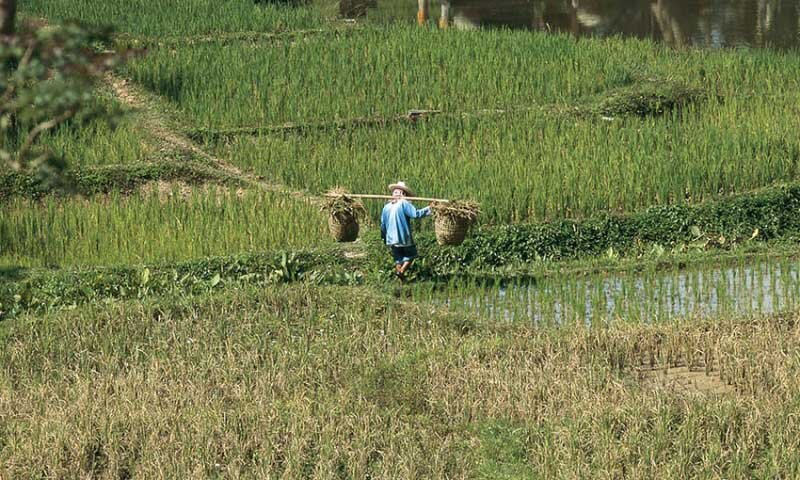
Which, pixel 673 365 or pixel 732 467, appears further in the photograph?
pixel 673 365

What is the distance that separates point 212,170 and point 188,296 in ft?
12.0

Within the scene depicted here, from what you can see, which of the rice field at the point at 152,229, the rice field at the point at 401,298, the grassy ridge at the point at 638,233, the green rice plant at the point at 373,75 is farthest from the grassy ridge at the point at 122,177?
the grassy ridge at the point at 638,233

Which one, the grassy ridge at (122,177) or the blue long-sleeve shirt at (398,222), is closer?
the blue long-sleeve shirt at (398,222)

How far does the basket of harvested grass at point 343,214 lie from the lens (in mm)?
10492

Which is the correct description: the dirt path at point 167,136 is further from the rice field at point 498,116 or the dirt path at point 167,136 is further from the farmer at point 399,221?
the farmer at point 399,221

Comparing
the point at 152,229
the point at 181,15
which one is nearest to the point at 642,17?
the point at 181,15

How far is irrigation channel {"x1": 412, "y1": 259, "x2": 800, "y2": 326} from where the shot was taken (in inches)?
389

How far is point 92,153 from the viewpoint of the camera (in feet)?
45.4

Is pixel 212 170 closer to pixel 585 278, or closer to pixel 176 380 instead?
pixel 585 278

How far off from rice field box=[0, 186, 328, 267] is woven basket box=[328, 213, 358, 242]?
0.92 metres

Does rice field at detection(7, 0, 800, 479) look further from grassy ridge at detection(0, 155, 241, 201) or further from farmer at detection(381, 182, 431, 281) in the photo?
farmer at detection(381, 182, 431, 281)

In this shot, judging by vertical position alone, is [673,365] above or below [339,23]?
below

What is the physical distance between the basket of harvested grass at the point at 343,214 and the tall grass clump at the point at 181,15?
829cm

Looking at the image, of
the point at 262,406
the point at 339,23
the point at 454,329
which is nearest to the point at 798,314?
the point at 454,329
